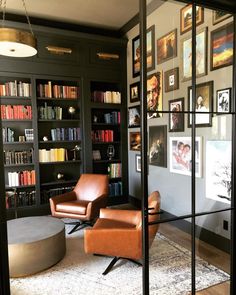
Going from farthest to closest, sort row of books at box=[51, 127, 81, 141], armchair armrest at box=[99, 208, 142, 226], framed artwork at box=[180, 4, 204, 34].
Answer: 1. row of books at box=[51, 127, 81, 141]
2. armchair armrest at box=[99, 208, 142, 226]
3. framed artwork at box=[180, 4, 204, 34]

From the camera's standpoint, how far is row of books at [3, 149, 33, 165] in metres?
4.06

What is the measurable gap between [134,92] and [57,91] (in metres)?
1.41

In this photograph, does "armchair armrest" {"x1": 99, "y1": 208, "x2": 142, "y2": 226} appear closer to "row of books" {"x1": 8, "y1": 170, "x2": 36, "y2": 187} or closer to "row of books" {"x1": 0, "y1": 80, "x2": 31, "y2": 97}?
"row of books" {"x1": 8, "y1": 170, "x2": 36, "y2": 187}

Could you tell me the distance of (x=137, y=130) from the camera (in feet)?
14.8

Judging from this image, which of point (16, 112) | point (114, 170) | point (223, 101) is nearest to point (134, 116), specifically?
point (114, 170)

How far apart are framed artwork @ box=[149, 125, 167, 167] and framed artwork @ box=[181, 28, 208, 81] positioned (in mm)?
463

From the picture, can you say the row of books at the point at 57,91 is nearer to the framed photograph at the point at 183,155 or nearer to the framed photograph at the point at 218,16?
the framed photograph at the point at 183,155

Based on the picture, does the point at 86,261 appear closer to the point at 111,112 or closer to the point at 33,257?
the point at 33,257

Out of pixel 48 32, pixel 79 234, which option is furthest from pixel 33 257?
pixel 48 32

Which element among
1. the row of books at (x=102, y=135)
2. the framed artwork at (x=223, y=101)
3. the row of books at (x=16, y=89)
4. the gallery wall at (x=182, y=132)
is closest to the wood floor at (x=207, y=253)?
the gallery wall at (x=182, y=132)

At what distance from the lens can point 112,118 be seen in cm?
478

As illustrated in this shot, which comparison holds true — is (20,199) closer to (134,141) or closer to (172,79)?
(134,141)

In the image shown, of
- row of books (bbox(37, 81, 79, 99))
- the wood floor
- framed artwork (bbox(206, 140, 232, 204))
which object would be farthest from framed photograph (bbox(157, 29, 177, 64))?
row of books (bbox(37, 81, 79, 99))

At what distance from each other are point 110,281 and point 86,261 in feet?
1.50
